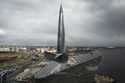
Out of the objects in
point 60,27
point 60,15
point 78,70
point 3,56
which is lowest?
point 3,56

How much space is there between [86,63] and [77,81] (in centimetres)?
140

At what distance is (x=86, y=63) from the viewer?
9500 mm

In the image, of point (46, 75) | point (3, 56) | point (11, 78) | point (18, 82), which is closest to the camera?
point (46, 75)

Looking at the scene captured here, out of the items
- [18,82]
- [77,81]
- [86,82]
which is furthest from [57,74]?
[18,82]

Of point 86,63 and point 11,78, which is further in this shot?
point 11,78

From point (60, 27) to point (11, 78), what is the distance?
31072 mm

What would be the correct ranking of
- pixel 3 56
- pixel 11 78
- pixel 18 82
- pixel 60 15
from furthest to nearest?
pixel 60 15 → pixel 3 56 → pixel 11 78 → pixel 18 82

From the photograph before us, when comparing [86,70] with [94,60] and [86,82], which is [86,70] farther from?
[94,60]

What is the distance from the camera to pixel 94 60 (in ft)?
34.2

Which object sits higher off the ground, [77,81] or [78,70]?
[78,70]

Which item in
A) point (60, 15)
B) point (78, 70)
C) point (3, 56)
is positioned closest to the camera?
point (78, 70)

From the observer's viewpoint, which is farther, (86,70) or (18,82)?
(18,82)

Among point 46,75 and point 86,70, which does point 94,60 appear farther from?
point 46,75

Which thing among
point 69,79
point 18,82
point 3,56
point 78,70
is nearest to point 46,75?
point 69,79
